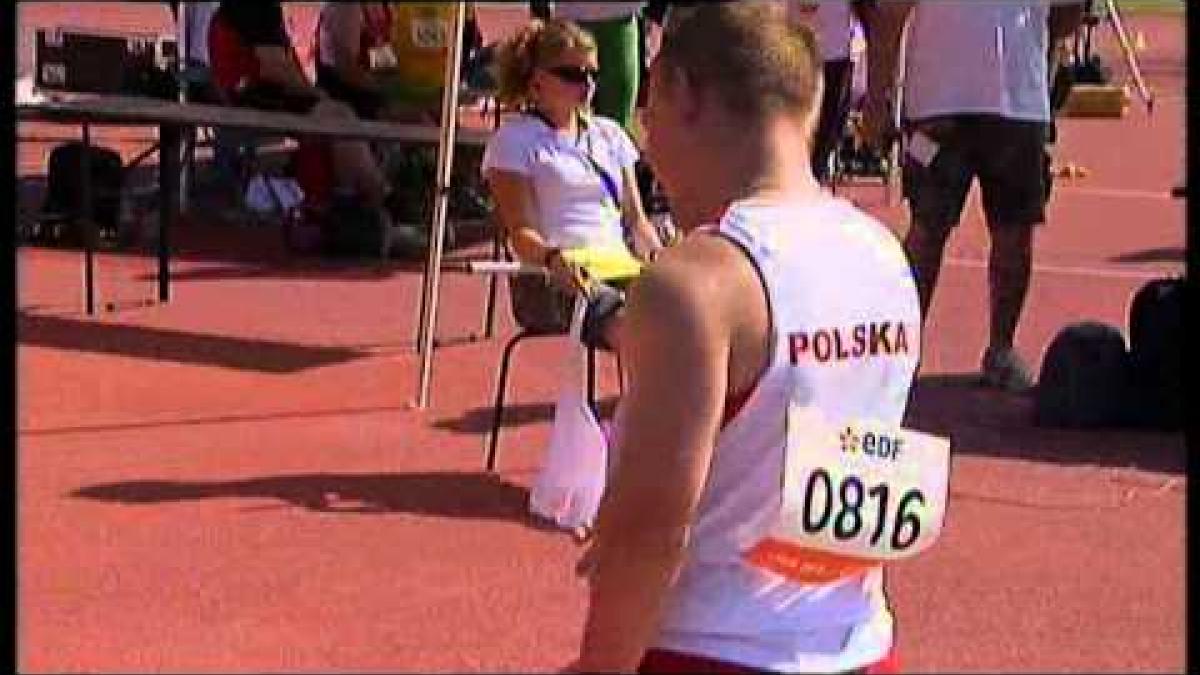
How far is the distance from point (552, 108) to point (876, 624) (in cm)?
482

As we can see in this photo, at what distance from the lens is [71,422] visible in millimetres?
8789

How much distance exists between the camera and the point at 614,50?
12.1 metres

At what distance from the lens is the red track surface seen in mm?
6234

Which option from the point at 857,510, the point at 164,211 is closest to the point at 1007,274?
the point at 164,211

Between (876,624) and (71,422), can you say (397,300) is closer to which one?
(71,422)

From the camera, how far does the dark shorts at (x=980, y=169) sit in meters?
8.98

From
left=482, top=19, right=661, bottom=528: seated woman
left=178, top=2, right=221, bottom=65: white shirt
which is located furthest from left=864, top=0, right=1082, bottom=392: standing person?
left=178, top=2, right=221, bottom=65: white shirt

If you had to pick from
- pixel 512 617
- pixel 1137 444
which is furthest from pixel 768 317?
pixel 1137 444

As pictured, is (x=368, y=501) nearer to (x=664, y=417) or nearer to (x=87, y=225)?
(x=87, y=225)

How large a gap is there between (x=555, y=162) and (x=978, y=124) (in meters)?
1.79

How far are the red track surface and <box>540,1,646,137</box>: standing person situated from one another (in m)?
1.10

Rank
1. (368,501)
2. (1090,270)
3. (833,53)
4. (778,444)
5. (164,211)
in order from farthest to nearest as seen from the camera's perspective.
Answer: (1090,270), (164,211), (833,53), (368,501), (778,444)

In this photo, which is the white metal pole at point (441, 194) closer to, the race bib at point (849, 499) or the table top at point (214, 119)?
the table top at point (214, 119)

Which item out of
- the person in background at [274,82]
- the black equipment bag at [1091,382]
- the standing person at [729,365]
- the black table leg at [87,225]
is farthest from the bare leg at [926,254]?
the standing person at [729,365]
